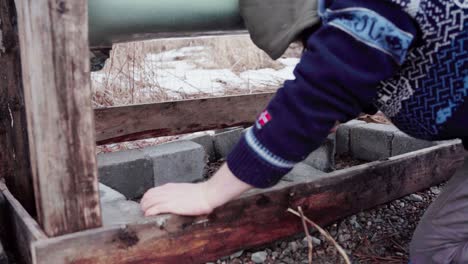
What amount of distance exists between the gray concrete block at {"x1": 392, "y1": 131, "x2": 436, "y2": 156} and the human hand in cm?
161

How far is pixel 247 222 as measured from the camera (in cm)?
161

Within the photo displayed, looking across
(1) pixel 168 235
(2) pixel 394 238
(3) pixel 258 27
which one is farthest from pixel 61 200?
(2) pixel 394 238

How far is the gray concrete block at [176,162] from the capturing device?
2371 millimetres

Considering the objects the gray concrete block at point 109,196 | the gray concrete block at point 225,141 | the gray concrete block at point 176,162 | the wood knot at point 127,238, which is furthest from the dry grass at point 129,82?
the wood knot at point 127,238

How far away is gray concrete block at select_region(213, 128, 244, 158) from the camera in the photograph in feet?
9.59

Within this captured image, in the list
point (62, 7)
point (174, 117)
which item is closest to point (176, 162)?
point (174, 117)

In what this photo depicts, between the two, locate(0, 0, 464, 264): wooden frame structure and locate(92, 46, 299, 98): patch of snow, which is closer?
locate(0, 0, 464, 264): wooden frame structure

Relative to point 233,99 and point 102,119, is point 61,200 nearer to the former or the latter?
point 102,119

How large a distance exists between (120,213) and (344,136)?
1.87 m

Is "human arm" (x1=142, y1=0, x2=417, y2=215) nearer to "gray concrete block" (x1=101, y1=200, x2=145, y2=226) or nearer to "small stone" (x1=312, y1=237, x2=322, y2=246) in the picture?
"gray concrete block" (x1=101, y1=200, x2=145, y2=226)

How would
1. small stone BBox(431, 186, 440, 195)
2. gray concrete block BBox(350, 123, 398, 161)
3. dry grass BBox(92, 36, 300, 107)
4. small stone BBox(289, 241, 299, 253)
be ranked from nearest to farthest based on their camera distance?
small stone BBox(289, 241, 299, 253)
small stone BBox(431, 186, 440, 195)
gray concrete block BBox(350, 123, 398, 161)
dry grass BBox(92, 36, 300, 107)

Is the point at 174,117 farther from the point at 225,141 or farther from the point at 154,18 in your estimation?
the point at 154,18

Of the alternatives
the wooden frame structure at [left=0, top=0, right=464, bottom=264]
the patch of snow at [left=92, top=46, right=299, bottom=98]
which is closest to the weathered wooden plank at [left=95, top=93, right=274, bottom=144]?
the wooden frame structure at [left=0, top=0, right=464, bottom=264]

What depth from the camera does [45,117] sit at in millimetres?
1191
